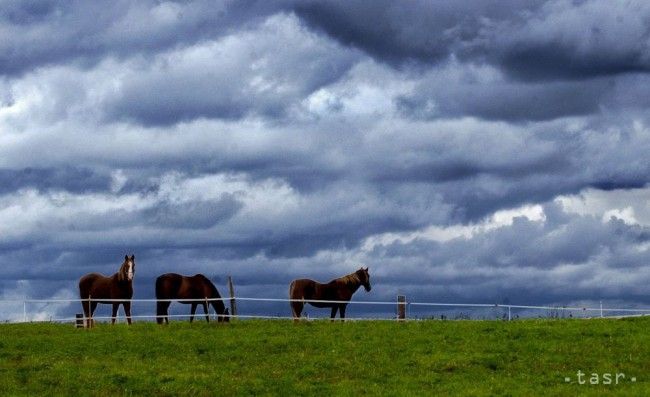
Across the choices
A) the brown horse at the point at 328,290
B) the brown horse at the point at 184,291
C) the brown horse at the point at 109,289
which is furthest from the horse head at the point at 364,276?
the brown horse at the point at 109,289

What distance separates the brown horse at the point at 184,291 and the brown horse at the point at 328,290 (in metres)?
3.42

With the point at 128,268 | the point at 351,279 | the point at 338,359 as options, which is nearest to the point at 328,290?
the point at 351,279

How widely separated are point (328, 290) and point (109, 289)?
990cm

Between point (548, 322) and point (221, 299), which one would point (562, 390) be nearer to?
point (548, 322)

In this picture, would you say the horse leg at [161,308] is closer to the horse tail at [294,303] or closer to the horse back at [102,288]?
the horse back at [102,288]

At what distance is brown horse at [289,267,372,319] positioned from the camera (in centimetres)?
4469

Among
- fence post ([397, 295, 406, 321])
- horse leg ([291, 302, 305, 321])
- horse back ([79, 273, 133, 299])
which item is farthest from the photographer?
horse leg ([291, 302, 305, 321])

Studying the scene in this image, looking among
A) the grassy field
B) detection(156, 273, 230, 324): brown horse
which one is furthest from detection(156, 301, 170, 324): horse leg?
the grassy field

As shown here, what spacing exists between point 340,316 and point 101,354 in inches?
550

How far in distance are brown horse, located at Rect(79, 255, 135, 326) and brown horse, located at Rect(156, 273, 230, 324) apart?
145 cm

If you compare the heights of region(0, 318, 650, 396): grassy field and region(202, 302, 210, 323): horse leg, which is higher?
region(202, 302, 210, 323): horse leg

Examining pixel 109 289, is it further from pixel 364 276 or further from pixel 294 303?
pixel 364 276

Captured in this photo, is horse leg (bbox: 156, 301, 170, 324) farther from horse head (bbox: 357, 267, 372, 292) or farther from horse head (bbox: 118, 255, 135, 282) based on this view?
horse head (bbox: 357, 267, 372, 292)

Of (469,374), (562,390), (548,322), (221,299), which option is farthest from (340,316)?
(562,390)
